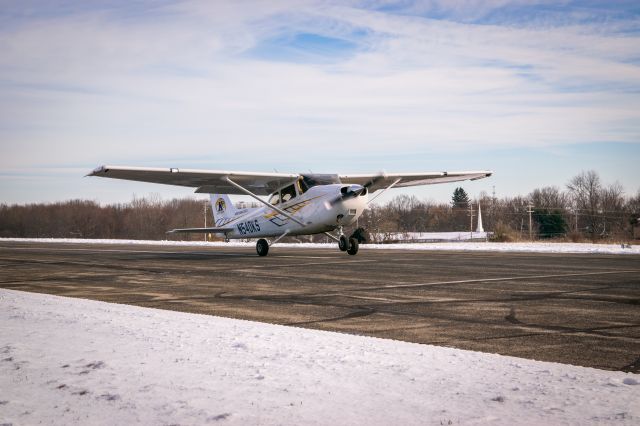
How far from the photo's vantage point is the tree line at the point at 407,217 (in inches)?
4316

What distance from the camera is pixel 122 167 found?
21.8 metres

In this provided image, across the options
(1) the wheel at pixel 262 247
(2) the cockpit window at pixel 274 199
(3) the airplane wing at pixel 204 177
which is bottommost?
(1) the wheel at pixel 262 247

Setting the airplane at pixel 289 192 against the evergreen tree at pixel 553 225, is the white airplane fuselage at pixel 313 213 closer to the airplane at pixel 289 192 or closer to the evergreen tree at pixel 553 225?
the airplane at pixel 289 192

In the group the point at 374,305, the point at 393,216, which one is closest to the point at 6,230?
the point at 393,216

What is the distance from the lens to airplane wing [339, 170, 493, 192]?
88.3ft

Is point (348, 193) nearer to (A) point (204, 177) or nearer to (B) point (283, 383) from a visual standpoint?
(A) point (204, 177)

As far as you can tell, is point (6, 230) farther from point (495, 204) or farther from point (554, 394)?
point (554, 394)

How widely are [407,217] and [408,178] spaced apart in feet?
384

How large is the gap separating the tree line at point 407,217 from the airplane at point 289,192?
65.8 m

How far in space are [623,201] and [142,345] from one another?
12021cm

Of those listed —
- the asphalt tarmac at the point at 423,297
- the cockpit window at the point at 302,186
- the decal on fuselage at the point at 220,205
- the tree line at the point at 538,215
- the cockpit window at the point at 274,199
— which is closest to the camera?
the asphalt tarmac at the point at 423,297

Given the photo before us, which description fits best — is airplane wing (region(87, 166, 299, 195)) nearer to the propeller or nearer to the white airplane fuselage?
the white airplane fuselage

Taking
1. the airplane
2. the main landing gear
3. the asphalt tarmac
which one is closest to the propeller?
the airplane

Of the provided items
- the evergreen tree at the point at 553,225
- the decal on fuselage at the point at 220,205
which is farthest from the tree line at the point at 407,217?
the decal on fuselage at the point at 220,205
